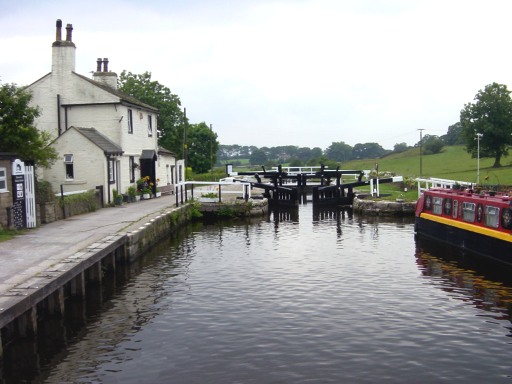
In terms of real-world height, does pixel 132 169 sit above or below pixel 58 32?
below

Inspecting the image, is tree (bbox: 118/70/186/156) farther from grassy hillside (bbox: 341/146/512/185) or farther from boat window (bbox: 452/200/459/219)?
boat window (bbox: 452/200/459/219)

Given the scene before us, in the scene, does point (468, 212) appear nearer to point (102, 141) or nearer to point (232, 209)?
point (232, 209)

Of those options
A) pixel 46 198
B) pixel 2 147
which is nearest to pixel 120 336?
pixel 46 198

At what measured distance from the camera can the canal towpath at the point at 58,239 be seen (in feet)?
48.0

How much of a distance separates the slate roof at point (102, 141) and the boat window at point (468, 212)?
19.4 metres

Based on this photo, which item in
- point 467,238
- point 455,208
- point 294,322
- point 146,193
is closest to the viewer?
point 294,322

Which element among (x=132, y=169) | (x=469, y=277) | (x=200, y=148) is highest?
(x=200, y=148)

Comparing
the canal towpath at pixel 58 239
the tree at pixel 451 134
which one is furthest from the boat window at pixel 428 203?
the tree at pixel 451 134

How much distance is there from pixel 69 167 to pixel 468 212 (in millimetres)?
22033

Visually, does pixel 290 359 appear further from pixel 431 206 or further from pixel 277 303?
pixel 431 206

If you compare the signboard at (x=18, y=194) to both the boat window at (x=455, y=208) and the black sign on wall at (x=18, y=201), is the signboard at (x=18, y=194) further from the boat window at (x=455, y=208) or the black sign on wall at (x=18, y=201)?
the boat window at (x=455, y=208)

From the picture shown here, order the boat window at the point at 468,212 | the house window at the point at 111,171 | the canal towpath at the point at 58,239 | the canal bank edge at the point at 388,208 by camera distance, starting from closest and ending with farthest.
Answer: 1. the canal towpath at the point at 58,239
2. the boat window at the point at 468,212
3. the house window at the point at 111,171
4. the canal bank edge at the point at 388,208

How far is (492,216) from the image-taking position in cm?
2162

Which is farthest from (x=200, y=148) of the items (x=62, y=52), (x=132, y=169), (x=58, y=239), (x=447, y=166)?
(x=58, y=239)
